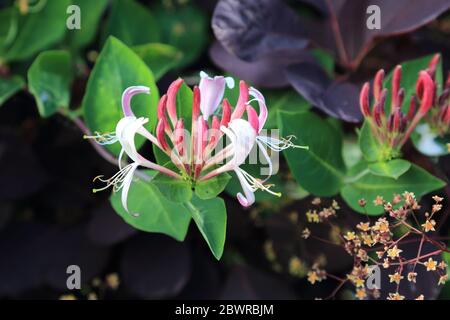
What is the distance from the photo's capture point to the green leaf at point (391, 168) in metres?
0.62

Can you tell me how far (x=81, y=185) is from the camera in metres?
0.92

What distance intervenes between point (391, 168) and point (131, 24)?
16.1 inches

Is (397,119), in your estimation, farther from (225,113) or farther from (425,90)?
(225,113)

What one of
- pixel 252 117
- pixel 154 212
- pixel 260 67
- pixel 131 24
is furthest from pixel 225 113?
pixel 131 24

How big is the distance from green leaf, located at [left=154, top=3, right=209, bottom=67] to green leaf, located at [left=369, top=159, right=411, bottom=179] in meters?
0.35

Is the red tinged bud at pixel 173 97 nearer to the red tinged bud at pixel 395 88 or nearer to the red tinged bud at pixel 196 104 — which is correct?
the red tinged bud at pixel 196 104

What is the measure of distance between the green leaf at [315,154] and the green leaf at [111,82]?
0.15m

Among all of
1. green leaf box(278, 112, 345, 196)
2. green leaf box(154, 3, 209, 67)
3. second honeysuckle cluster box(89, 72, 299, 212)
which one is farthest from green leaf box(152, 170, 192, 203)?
green leaf box(154, 3, 209, 67)

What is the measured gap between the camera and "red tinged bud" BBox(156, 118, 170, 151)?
56 cm

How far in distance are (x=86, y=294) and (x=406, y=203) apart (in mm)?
427

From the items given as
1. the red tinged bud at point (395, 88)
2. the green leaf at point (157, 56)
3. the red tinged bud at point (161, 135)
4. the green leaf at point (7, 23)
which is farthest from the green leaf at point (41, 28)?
the red tinged bud at point (395, 88)

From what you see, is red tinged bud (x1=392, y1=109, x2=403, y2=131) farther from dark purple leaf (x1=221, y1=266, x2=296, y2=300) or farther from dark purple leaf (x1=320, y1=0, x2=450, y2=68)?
dark purple leaf (x1=221, y1=266, x2=296, y2=300)

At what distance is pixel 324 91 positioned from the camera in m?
0.74
